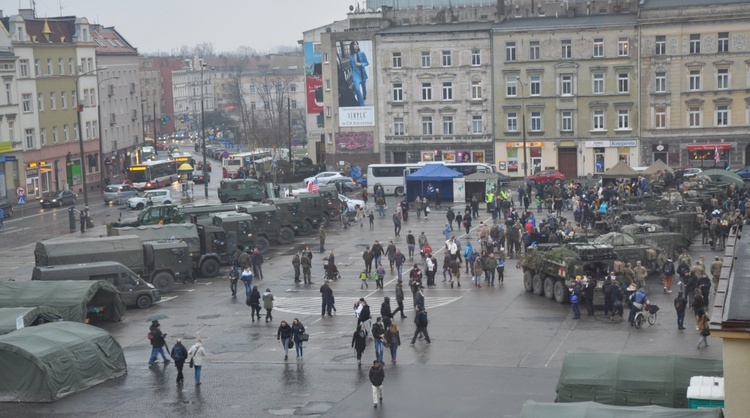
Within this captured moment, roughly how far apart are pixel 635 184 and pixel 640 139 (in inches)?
701

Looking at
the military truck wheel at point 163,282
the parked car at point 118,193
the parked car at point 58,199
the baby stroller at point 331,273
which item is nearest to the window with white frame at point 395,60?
the parked car at point 118,193

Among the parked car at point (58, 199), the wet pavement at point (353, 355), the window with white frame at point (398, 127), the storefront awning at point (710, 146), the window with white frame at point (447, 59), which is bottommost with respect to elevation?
the wet pavement at point (353, 355)

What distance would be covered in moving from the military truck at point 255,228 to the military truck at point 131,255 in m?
4.41

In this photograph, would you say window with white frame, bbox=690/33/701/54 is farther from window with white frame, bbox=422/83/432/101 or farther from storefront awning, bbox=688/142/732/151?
window with white frame, bbox=422/83/432/101

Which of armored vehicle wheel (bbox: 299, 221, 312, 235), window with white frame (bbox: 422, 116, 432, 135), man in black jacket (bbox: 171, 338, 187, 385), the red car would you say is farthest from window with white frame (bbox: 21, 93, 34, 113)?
man in black jacket (bbox: 171, 338, 187, 385)

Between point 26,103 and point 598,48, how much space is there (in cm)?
4389

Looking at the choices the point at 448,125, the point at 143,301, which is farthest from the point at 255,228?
the point at 448,125

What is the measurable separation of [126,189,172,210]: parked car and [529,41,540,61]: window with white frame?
29.7m

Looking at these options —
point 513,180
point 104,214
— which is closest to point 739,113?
point 513,180

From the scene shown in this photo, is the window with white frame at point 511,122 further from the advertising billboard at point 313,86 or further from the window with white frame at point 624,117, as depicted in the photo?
the advertising billboard at point 313,86

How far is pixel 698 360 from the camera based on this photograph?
22906mm

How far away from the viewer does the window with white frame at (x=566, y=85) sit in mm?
84375

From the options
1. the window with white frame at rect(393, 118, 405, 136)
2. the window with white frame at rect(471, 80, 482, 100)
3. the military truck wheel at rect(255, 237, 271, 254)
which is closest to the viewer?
the military truck wheel at rect(255, 237, 271, 254)

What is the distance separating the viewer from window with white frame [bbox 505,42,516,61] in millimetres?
85625
